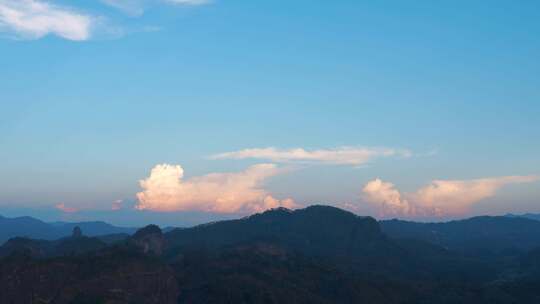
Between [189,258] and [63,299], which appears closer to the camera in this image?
[63,299]

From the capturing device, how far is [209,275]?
165750mm

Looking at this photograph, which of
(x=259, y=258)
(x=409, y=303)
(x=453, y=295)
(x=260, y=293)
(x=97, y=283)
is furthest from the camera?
(x=259, y=258)

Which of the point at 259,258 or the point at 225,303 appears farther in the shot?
the point at 259,258

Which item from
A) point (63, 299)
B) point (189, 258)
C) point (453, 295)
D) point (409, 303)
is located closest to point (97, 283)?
point (63, 299)

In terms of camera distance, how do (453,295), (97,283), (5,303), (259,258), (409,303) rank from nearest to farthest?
(5,303) → (97,283) → (409,303) → (453,295) → (259,258)

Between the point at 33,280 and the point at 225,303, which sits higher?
the point at 33,280

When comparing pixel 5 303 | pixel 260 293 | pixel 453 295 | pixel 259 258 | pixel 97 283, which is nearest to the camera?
pixel 5 303

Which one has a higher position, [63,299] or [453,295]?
[63,299]

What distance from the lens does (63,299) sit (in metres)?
128

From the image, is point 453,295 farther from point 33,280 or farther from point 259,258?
point 33,280

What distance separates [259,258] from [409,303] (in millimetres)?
55083

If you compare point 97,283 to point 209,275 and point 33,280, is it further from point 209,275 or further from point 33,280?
point 209,275

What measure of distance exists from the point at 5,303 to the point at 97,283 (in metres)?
21.0

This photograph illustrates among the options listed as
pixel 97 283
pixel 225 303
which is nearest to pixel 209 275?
pixel 225 303
